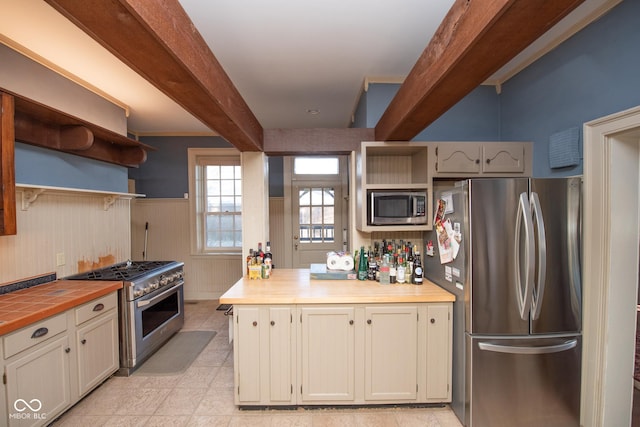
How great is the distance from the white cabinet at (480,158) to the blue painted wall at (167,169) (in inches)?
141

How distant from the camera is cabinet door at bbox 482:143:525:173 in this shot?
2.32 meters

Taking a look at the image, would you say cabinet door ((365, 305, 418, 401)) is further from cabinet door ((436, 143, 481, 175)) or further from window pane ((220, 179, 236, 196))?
window pane ((220, 179, 236, 196))

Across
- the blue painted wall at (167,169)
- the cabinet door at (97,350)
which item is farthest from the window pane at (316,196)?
the cabinet door at (97,350)

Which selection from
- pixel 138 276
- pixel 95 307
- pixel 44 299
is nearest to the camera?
pixel 44 299

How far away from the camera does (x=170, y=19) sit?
1074 millimetres

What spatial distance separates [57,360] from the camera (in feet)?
6.09

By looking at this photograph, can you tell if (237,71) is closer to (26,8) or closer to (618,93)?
→ (26,8)

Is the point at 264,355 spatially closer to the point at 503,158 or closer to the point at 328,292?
the point at 328,292

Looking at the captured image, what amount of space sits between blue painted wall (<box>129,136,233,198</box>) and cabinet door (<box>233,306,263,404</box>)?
3.20 meters

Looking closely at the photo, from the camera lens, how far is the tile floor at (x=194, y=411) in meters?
1.90

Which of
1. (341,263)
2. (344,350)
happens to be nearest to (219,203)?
(341,263)

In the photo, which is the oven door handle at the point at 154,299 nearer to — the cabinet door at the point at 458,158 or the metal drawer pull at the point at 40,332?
the metal drawer pull at the point at 40,332

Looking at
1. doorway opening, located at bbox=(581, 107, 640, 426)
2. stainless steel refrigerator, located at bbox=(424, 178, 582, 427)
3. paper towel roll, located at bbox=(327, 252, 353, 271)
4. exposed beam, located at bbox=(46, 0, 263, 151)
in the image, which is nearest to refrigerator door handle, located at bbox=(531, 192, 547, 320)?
stainless steel refrigerator, located at bbox=(424, 178, 582, 427)

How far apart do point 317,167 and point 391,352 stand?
3.28 m
